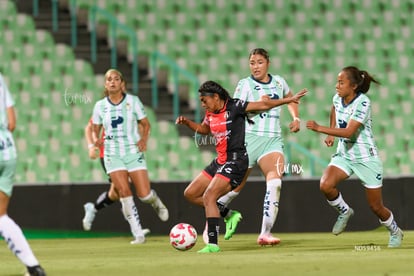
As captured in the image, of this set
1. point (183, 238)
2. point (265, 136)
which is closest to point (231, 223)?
point (265, 136)

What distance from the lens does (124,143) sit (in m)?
12.5

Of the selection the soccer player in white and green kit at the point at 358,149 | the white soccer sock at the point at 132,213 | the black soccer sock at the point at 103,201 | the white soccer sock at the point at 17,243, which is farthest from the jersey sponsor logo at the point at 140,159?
the white soccer sock at the point at 17,243

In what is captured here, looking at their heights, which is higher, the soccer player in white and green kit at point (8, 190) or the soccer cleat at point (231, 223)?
the soccer player in white and green kit at point (8, 190)

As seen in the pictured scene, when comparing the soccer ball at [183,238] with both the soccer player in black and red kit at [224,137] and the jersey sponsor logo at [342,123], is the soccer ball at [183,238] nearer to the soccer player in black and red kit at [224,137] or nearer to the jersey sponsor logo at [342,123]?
the soccer player in black and red kit at [224,137]

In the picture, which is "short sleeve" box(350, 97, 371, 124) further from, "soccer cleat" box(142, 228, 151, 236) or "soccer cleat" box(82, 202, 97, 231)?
"soccer cleat" box(82, 202, 97, 231)

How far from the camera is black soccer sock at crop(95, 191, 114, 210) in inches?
543

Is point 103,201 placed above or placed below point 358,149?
below

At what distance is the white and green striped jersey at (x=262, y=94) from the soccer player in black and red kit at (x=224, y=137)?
92cm

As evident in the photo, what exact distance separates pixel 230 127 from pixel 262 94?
1125 millimetres

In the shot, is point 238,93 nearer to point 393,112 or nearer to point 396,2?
point 393,112

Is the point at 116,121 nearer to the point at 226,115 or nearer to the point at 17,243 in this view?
the point at 226,115

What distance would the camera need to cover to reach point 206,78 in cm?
1792

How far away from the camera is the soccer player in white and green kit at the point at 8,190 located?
24.7 ft

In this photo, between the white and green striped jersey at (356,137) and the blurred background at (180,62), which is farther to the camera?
the blurred background at (180,62)
